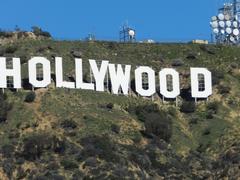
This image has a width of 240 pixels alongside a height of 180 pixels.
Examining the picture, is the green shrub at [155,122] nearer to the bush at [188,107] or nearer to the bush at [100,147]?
the bush at [188,107]

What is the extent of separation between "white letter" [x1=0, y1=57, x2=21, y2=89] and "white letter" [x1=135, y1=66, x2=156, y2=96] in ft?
50.8

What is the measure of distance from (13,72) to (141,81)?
16.9 m

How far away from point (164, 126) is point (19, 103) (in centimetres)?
1607

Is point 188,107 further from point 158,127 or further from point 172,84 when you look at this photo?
point 158,127

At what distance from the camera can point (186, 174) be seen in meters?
109

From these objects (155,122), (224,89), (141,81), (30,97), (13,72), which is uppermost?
(13,72)

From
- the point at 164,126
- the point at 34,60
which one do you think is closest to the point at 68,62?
the point at 34,60

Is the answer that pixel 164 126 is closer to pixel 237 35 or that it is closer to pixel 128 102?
pixel 128 102

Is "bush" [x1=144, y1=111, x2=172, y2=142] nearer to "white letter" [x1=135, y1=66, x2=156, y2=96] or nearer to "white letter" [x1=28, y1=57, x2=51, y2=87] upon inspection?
"white letter" [x1=135, y1=66, x2=156, y2=96]

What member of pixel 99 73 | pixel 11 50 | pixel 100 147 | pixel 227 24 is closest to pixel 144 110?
pixel 99 73

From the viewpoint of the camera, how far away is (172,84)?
429 feet

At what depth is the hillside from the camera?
105938 mm

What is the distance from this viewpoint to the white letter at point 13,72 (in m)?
120

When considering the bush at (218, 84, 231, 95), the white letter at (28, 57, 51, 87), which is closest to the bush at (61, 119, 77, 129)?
the white letter at (28, 57, 51, 87)
